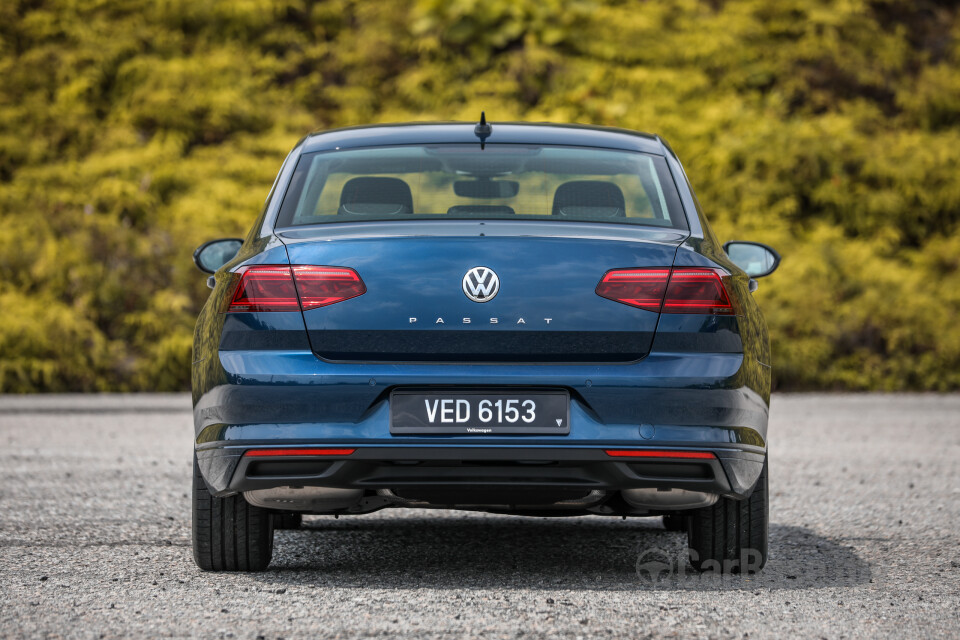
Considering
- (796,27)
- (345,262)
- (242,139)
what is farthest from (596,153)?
(796,27)

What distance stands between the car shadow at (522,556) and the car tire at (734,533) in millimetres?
68

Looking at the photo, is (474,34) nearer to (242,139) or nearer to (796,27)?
(242,139)

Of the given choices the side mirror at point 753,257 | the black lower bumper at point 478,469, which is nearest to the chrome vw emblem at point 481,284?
the black lower bumper at point 478,469

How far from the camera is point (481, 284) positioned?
3.96m

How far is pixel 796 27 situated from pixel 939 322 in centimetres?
780

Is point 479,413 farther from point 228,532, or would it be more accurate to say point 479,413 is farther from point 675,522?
point 675,522

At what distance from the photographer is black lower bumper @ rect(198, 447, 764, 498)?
3.90m

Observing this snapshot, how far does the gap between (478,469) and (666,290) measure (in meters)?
0.82

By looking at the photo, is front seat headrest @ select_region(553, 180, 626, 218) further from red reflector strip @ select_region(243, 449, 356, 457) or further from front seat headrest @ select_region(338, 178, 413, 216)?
red reflector strip @ select_region(243, 449, 356, 457)

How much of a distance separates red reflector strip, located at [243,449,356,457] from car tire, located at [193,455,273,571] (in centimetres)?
52

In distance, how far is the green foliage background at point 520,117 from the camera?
14664mm

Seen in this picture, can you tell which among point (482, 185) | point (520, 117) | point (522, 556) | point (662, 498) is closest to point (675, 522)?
point (522, 556)

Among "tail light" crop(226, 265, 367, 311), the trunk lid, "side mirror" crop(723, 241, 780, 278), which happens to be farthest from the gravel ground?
"side mirror" crop(723, 241, 780, 278)

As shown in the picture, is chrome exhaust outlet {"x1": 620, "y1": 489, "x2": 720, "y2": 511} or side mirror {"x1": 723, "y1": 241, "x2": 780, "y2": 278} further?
side mirror {"x1": 723, "y1": 241, "x2": 780, "y2": 278}
